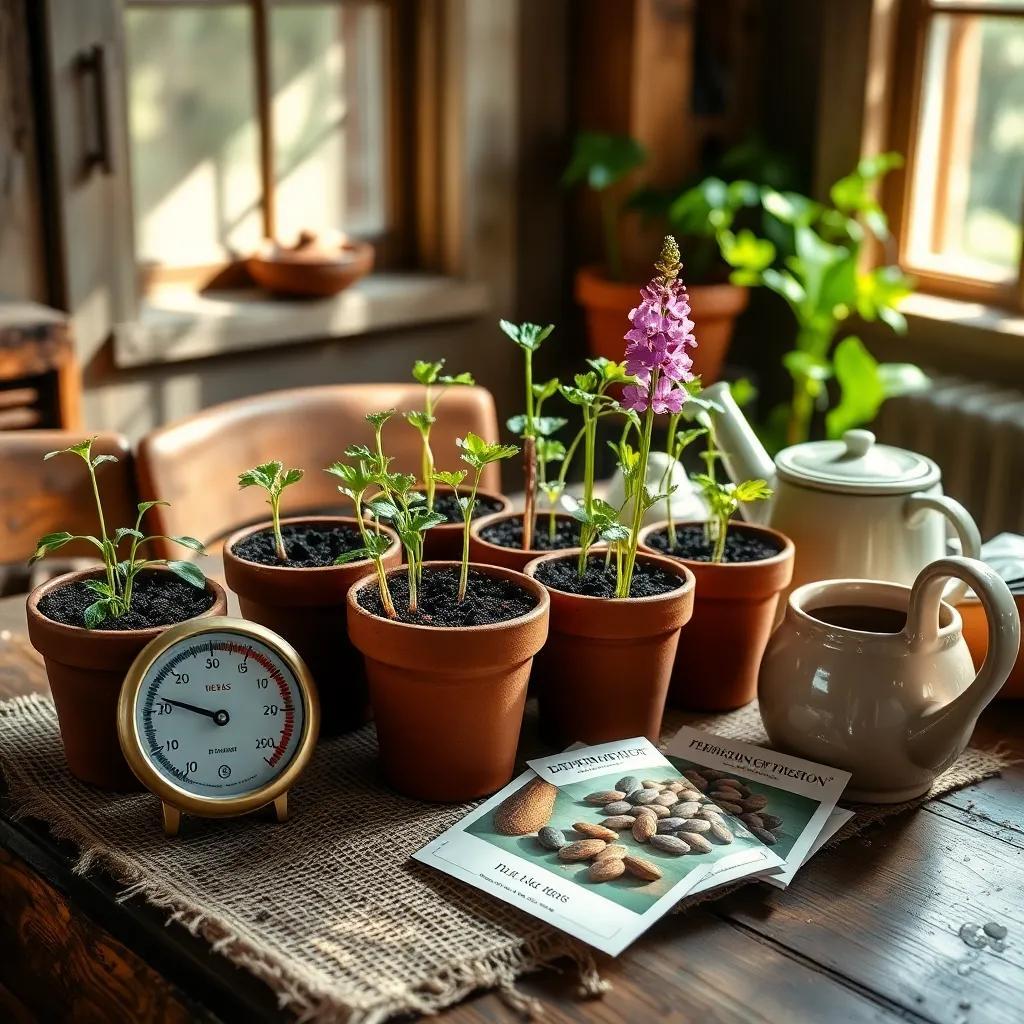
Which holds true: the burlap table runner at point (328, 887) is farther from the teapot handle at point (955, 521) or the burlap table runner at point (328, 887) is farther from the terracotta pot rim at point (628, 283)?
the terracotta pot rim at point (628, 283)

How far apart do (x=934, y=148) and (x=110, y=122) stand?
1.70 meters

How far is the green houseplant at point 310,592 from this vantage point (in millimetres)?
1188

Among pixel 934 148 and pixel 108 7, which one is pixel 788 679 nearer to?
pixel 108 7

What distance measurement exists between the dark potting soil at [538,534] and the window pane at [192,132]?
164 centimetres

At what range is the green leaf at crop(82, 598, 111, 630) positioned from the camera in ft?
3.61

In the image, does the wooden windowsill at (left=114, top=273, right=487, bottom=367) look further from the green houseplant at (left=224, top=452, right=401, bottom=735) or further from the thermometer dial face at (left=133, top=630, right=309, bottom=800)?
the thermometer dial face at (left=133, top=630, right=309, bottom=800)

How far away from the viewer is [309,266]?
2789 mm

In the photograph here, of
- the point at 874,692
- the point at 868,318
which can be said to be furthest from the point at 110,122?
the point at 874,692

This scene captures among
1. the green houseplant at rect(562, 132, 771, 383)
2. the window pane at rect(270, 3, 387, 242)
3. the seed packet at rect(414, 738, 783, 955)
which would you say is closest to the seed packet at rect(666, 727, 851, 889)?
the seed packet at rect(414, 738, 783, 955)

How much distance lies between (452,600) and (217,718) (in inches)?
8.4

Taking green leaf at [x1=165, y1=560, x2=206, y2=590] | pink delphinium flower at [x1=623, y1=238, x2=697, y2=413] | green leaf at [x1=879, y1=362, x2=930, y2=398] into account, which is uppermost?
pink delphinium flower at [x1=623, y1=238, x2=697, y2=413]

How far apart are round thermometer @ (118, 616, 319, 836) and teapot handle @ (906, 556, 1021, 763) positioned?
1.63ft

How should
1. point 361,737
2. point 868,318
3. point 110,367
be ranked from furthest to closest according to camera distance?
point 868,318 < point 110,367 < point 361,737

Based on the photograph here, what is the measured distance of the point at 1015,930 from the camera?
3.26 ft
